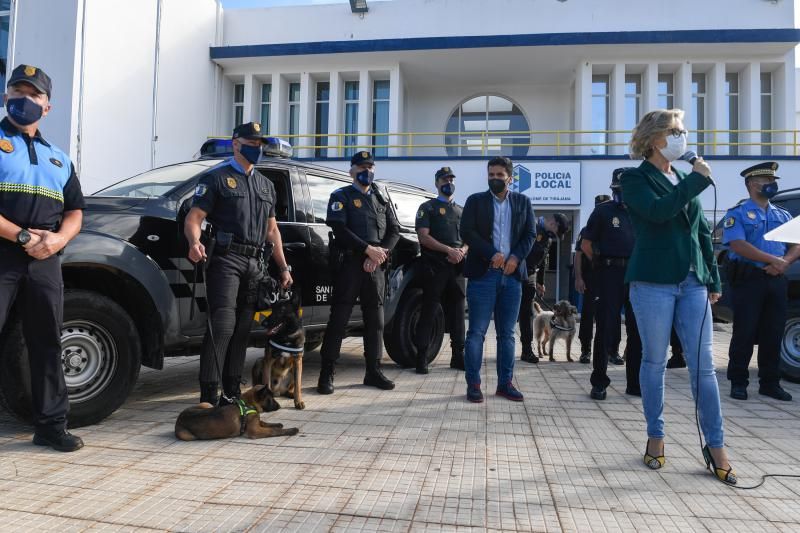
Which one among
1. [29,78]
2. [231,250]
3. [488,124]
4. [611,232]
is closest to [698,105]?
[488,124]

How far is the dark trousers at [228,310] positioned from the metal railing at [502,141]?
1284cm

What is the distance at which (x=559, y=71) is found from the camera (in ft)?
56.4

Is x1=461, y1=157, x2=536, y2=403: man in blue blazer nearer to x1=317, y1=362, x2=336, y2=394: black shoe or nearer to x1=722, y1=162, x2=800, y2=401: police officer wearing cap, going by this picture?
x1=317, y1=362, x2=336, y2=394: black shoe

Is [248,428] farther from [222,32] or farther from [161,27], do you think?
[222,32]

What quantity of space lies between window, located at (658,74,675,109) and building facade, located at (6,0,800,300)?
44 mm

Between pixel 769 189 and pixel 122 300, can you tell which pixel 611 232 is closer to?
pixel 769 189

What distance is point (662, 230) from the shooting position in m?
2.79

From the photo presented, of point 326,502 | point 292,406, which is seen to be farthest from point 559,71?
point 326,502

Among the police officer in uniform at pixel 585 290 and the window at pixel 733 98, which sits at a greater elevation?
the window at pixel 733 98

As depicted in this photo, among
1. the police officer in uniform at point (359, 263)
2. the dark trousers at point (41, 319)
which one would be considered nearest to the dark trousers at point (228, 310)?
the dark trousers at point (41, 319)

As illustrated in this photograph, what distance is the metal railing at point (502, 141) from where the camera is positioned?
16.1m

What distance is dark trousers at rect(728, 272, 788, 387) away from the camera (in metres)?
4.49

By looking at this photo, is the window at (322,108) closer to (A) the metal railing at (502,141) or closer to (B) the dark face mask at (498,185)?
(A) the metal railing at (502,141)

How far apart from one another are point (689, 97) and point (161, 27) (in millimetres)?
15756
